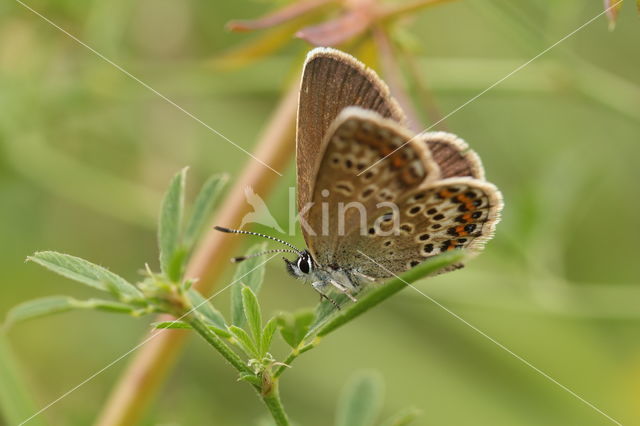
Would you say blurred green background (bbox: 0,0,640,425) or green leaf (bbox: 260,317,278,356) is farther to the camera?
blurred green background (bbox: 0,0,640,425)

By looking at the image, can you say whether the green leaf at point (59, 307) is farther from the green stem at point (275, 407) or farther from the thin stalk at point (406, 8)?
the thin stalk at point (406, 8)

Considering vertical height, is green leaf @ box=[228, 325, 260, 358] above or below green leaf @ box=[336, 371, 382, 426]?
above

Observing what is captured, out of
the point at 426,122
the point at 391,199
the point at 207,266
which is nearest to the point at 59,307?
the point at 207,266

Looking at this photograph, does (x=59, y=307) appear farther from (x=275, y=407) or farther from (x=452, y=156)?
(x=452, y=156)

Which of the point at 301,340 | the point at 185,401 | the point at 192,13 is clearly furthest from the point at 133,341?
the point at 301,340

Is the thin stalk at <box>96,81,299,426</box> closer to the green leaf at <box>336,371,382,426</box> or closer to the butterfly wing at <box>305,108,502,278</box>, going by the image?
the butterfly wing at <box>305,108,502,278</box>

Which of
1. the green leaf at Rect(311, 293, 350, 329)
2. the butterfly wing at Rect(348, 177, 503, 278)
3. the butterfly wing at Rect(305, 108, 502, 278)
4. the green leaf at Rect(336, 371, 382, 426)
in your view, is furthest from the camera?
the butterfly wing at Rect(348, 177, 503, 278)

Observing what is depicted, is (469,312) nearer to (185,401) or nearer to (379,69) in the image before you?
(185,401)

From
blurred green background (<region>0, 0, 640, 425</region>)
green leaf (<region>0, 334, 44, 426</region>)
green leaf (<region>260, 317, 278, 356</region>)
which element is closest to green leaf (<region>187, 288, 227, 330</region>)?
green leaf (<region>260, 317, 278, 356</region>)
